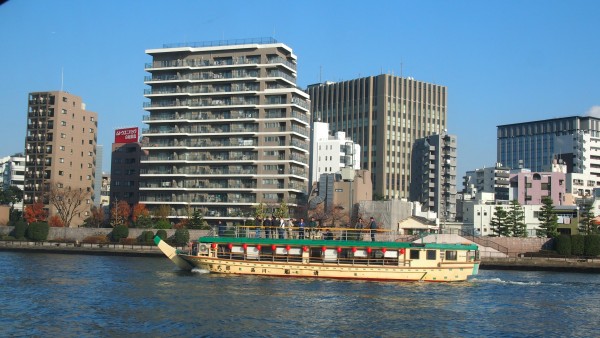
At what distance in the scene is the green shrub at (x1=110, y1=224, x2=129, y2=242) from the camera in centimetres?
10194

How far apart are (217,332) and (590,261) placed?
6031 centimetres

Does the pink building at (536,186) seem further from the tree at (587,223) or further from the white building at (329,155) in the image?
the tree at (587,223)

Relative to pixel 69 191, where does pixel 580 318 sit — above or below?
below

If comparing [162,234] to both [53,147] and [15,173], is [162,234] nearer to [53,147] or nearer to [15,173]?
[53,147]

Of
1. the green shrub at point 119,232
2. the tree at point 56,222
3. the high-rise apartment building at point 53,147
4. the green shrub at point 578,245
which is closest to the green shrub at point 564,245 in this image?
the green shrub at point 578,245

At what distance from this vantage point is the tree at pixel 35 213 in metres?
118

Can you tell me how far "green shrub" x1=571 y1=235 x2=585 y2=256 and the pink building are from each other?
49.7m

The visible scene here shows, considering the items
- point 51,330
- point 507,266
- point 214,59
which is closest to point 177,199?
point 214,59

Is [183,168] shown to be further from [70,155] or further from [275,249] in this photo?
[275,249]

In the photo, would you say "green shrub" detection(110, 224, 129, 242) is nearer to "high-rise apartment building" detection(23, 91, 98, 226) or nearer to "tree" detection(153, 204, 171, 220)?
"tree" detection(153, 204, 171, 220)

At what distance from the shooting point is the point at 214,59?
118250mm

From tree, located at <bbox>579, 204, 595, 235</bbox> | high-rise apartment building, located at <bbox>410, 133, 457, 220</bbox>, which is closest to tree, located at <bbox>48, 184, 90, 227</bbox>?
high-rise apartment building, located at <bbox>410, 133, 457, 220</bbox>

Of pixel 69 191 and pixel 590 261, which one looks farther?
pixel 69 191

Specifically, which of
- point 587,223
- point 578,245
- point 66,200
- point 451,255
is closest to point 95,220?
point 66,200
